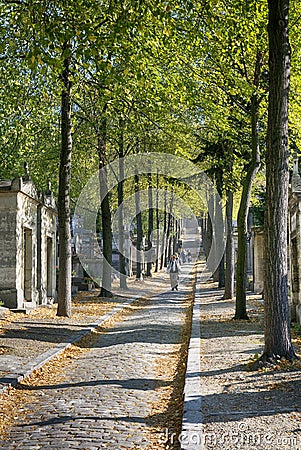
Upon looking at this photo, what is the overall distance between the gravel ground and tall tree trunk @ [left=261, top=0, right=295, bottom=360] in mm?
560

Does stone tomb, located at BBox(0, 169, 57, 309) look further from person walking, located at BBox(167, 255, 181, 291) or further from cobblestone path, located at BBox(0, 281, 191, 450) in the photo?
person walking, located at BBox(167, 255, 181, 291)

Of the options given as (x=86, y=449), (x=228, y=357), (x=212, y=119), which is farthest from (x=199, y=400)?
(x=212, y=119)

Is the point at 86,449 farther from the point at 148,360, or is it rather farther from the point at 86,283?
the point at 86,283

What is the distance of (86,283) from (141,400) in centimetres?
2380

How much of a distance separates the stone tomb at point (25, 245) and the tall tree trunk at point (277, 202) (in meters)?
11.1

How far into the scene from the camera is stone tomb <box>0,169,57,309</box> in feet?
63.7

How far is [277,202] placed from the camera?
971 cm

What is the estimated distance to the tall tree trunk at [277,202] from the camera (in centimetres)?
955
